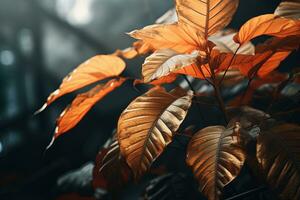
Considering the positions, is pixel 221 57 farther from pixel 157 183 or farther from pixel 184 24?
pixel 157 183

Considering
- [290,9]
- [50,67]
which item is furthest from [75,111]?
[50,67]

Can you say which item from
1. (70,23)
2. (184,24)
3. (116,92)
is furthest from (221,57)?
(70,23)

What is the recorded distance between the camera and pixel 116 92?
2.51 metres

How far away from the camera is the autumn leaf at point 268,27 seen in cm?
67

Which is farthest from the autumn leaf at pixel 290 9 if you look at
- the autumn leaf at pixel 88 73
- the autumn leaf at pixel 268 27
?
the autumn leaf at pixel 88 73

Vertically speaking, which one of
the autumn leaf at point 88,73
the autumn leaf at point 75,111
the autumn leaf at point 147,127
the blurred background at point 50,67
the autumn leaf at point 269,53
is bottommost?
the blurred background at point 50,67

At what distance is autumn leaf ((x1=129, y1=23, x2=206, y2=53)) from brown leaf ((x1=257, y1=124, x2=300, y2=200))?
24cm

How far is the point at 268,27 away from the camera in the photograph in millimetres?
684

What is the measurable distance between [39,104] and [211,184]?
2.46 metres

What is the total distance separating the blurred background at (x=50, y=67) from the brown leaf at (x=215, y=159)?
1.52 m

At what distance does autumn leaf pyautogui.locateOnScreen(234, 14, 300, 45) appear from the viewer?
673mm

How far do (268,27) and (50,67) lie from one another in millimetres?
2514

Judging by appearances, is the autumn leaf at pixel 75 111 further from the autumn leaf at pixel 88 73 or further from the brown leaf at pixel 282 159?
the brown leaf at pixel 282 159

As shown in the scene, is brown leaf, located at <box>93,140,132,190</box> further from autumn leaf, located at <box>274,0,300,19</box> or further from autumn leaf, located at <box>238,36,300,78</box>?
autumn leaf, located at <box>274,0,300,19</box>
